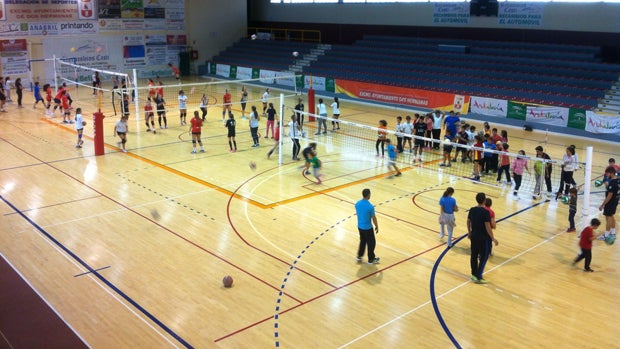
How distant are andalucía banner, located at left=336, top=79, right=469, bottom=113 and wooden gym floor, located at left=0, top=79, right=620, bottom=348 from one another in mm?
12119

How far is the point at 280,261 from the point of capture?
491 inches

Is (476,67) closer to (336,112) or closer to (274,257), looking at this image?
(336,112)

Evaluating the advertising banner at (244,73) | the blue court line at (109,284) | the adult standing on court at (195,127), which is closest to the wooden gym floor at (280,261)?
the blue court line at (109,284)

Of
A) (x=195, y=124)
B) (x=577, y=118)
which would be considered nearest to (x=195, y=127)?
(x=195, y=124)

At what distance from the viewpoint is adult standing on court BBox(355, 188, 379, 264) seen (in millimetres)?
11750

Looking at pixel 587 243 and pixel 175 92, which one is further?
pixel 175 92

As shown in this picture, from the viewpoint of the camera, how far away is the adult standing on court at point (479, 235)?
434 inches

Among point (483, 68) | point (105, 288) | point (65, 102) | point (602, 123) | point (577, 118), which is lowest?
point (105, 288)

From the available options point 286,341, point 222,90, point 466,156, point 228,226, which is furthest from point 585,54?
point 286,341

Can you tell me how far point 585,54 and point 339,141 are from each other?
1693cm

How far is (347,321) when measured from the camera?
1000 cm

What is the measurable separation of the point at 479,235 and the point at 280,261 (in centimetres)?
441

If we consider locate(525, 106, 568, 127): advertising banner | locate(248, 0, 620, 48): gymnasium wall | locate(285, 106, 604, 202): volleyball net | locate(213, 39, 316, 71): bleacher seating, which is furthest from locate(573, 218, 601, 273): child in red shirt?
locate(213, 39, 316, 71): bleacher seating

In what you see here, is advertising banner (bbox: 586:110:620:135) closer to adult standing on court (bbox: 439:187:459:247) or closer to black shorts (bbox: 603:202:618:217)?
black shorts (bbox: 603:202:618:217)
